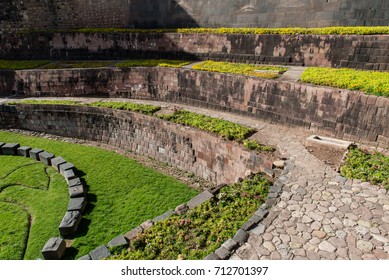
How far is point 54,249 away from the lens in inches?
339

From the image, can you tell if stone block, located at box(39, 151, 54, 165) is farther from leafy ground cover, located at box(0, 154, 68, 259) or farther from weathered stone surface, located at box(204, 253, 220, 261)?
weathered stone surface, located at box(204, 253, 220, 261)

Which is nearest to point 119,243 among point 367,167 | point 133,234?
point 133,234

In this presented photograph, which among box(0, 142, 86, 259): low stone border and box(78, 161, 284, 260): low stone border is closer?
box(78, 161, 284, 260): low stone border

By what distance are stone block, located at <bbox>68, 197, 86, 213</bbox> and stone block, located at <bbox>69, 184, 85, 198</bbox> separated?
0.23 m

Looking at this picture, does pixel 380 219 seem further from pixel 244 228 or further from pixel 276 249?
pixel 244 228

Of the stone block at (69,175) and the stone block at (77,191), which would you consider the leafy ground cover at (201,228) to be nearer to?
the stone block at (77,191)

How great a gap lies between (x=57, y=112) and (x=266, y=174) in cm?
1367

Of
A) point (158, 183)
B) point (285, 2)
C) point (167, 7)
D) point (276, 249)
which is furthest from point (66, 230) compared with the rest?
point (167, 7)

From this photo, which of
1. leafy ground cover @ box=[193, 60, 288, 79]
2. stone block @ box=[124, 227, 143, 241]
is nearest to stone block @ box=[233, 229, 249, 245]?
stone block @ box=[124, 227, 143, 241]

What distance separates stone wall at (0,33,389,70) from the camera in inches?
541

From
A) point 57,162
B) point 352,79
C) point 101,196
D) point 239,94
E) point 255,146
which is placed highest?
point 352,79

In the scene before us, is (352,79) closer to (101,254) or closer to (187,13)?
(101,254)

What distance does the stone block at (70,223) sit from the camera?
9758 millimetres

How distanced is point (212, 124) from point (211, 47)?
7.79 metres
